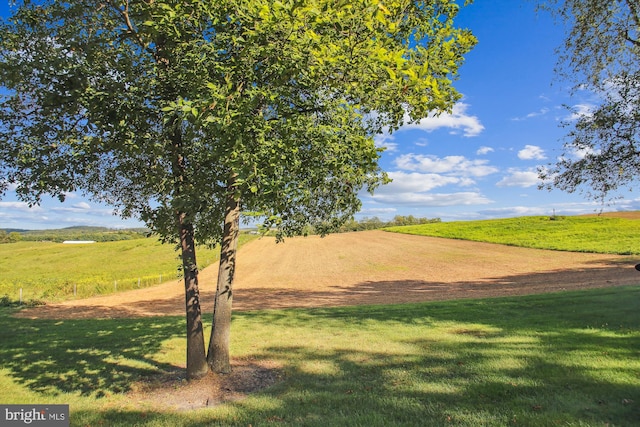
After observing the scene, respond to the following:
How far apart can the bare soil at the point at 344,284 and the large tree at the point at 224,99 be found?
1023 mm

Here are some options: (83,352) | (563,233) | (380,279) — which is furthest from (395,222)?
(83,352)

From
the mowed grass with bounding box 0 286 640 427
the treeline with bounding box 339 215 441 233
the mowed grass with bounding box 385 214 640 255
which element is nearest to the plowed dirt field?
the mowed grass with bounding box 385 214 640 255

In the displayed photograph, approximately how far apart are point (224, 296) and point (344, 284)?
23.2 meters

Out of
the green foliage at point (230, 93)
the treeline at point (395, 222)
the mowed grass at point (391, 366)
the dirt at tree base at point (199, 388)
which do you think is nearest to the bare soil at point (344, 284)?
the dirt at tree base at point (199, 388)

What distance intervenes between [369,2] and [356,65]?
2.99 feet

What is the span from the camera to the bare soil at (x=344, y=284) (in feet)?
28.1

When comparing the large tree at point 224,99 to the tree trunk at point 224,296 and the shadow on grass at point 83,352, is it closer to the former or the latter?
the tree trunk at point 224,296

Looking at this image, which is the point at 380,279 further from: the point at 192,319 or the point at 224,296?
the point at 192,319

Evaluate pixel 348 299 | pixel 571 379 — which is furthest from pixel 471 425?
pixel 348 299

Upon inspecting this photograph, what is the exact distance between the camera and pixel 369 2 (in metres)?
5.50

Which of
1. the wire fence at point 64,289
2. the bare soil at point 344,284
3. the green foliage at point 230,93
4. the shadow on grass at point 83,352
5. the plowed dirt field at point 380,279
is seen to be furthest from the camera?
the wire fence at point 64,289

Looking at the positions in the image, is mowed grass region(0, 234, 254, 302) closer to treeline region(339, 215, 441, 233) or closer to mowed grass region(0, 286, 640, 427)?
mowed grass region(0, 286, 640, 427)

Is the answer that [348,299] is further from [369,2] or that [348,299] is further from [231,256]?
[369,2]

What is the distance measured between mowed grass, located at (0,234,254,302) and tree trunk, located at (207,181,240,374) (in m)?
6.04
